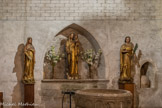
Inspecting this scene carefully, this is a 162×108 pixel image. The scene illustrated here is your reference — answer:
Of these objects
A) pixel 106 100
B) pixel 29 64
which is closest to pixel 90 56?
pixel 29 64

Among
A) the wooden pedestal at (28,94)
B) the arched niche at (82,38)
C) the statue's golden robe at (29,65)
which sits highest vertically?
the arched niche at (82,38)

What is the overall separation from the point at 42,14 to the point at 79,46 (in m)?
1.87

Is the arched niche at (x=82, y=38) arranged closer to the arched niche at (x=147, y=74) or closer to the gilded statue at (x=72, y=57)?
the gilded statue at (x=72, y=57)

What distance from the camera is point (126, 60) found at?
25.4ft

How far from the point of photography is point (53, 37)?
8039mm

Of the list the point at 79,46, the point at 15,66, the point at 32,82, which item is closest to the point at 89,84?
the point at 79,46

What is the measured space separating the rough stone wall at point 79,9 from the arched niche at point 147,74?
5.86 feet

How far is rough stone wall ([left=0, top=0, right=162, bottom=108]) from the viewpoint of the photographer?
785cm

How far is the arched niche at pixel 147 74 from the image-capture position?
8.31 meters

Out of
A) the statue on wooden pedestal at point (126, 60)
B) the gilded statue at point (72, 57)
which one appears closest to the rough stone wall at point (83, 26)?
the statue on wooden pedestal at point (126, 60)

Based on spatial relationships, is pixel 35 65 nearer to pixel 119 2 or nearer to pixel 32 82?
pixel 32 82

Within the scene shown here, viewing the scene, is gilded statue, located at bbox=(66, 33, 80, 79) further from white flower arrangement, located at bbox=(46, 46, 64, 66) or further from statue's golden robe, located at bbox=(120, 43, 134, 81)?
statue's golden robe, located at bbox=(120, 43, 134, 81)

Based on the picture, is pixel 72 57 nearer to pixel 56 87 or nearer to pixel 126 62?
pixel 56 87

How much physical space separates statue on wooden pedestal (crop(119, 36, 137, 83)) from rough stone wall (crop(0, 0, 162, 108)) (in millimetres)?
302
